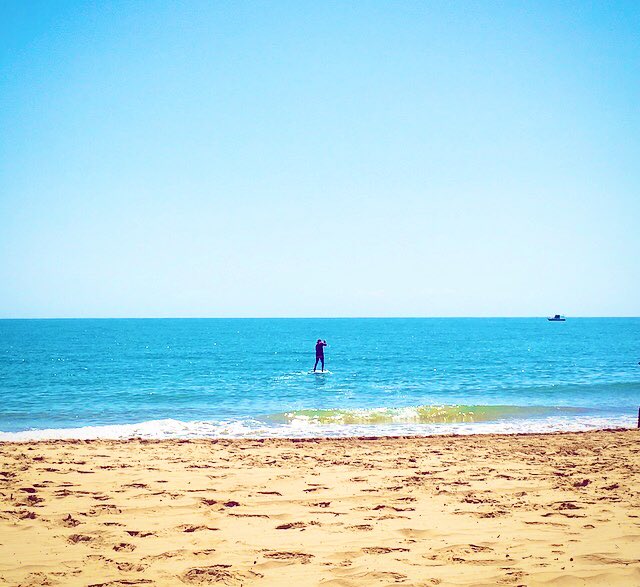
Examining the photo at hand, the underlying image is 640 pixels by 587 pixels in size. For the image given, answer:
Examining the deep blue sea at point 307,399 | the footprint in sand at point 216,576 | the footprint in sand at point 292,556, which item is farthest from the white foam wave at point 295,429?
the footprint in sand at point 216,576

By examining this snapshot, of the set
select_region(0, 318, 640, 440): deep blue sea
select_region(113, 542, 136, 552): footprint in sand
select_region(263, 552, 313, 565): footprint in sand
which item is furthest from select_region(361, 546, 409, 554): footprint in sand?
select_region(0, 318, 640, 440): deep blue sea

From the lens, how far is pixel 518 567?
4770 mm

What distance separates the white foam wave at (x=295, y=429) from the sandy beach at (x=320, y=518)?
4.09m

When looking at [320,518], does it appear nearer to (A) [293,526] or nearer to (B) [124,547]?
(A) [293,526]

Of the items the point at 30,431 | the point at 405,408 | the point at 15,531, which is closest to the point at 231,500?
the point at 15,531

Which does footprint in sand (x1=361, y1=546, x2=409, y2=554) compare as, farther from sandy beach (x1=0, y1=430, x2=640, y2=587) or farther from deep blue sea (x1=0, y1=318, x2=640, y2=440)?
deep blue sea (x1=0, y1=318, x2=640, y2=440)

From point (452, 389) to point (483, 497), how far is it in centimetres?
2033

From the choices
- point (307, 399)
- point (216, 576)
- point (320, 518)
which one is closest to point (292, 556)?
point (216, 576)

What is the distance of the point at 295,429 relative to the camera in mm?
15820

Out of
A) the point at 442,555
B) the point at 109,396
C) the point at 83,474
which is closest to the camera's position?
the point at 442,555

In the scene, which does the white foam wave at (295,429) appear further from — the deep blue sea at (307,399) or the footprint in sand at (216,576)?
the footprint in sand at (216,576)

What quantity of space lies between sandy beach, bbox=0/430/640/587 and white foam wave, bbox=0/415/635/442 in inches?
161

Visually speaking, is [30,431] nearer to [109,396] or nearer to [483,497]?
[109,396]

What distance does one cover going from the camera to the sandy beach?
186 inches
